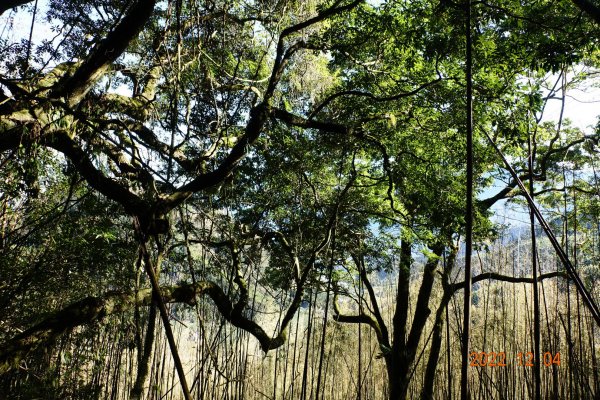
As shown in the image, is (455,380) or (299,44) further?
(455,380)

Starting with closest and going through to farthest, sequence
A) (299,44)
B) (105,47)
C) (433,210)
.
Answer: (105,47) → (299,44) → (433,210)

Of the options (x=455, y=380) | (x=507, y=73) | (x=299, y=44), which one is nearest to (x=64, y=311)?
(x=299, y=44)

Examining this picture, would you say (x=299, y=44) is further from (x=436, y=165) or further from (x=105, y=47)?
(x=436, y=165)

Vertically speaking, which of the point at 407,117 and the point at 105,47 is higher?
the point at 407,117

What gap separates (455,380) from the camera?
591cm

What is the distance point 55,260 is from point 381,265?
11.8 ft

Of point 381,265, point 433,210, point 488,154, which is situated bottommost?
point 381,265

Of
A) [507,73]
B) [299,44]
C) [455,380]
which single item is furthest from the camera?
[455,380]
